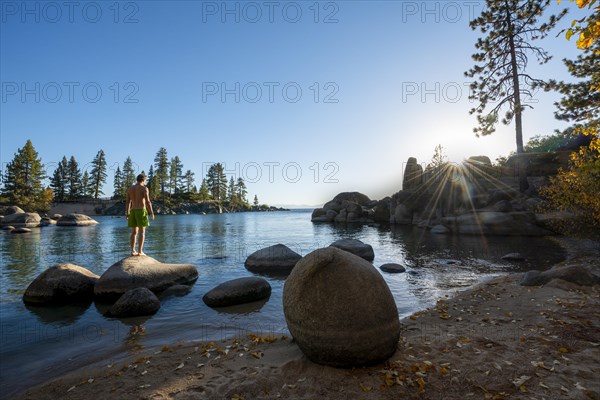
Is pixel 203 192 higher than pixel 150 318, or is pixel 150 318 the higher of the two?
pixel 203 192

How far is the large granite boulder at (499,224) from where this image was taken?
24797 millimetres

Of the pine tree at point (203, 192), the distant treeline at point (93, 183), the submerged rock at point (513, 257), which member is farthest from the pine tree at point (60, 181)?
the submerged rock at point (513, 257)

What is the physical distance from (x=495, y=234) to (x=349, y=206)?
29057 millimetres

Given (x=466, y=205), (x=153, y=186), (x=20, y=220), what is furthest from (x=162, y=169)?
(x=466, y=205)

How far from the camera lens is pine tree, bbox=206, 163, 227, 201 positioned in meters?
115

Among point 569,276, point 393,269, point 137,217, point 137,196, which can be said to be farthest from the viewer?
point 393,269

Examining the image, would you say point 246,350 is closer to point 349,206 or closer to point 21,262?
point 21,262

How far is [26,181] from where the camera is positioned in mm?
65438

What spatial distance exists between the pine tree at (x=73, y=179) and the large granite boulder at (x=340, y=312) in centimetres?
10153

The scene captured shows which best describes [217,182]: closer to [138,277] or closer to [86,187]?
[86,187]

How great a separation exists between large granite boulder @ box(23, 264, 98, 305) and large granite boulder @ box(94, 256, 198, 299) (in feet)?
1.75

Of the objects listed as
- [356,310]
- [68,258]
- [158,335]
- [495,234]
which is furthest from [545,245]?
[68,258]

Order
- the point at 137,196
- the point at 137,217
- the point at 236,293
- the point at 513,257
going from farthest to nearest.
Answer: the point at 513,257 → the point at 137,217 → the point at 137,196 → the point at 236,293

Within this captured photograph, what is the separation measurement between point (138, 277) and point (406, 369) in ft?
29.5
